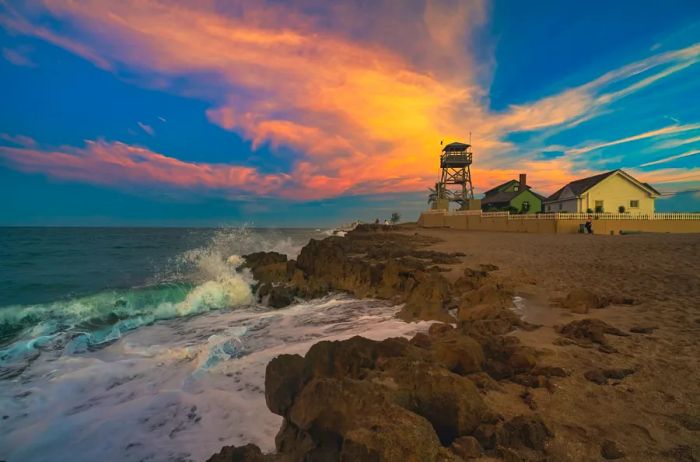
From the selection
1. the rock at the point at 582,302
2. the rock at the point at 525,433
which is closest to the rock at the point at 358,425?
the rock at the point at 525,433

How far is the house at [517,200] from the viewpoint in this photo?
43062 mm

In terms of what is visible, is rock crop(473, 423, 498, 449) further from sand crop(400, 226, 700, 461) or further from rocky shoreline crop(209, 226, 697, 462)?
sand crop(400, 226, 700, 461)

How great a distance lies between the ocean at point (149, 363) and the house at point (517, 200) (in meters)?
38.4

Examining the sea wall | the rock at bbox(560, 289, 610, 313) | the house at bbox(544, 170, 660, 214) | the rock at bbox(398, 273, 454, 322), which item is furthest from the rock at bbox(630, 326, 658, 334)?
the house at bbox(544, 170, 660, 214)

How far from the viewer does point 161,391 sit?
537cm

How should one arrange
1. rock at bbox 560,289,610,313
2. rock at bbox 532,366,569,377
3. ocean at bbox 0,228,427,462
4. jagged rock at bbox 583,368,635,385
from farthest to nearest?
1. rock at bbox 560,289,610,313
2. ocean at bbox 0,228,427,462
3. rock at bbox 532,366,569,377
4. jagged rock at bbox 583,368,635,385

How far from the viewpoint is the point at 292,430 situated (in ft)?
10.1

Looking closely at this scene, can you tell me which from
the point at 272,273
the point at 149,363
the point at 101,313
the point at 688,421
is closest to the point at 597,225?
the point at 272,273

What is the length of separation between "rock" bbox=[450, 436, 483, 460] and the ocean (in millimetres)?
2043

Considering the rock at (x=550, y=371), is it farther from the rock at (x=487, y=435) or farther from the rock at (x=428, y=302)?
the rock at (x=428, y=302)

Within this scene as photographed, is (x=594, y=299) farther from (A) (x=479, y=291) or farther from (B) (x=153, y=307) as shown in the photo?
(B) (x=153, y=307)

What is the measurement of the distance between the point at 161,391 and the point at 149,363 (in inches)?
65.4

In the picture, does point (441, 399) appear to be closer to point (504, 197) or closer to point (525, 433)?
point (525, 433)

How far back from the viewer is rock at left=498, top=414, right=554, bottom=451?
275cm
